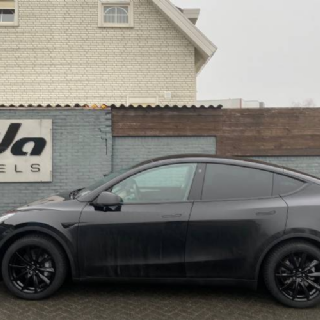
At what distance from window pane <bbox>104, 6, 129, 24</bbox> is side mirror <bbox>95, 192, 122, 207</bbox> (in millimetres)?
8305

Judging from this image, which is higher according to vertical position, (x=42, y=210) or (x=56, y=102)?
(x=56, y=102)

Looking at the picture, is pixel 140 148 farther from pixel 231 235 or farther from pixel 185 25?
pixel 185 25

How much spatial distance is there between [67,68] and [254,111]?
5.85 meters

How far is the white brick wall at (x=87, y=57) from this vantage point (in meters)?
10.5

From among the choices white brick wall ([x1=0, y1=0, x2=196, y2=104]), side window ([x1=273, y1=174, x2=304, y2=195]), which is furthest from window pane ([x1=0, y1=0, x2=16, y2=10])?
side window ([x1=273, y1=174, x2=304, y2=195])

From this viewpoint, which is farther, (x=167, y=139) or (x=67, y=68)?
(x=67, y=68)

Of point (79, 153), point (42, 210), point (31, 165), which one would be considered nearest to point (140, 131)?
point (79, 153)

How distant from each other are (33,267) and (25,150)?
3784 mm

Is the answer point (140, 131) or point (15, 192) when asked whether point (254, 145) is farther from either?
point (15, 192)

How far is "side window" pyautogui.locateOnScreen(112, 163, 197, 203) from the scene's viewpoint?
12.8 feet

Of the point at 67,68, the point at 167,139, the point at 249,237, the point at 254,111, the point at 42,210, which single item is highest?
the point at 67,68

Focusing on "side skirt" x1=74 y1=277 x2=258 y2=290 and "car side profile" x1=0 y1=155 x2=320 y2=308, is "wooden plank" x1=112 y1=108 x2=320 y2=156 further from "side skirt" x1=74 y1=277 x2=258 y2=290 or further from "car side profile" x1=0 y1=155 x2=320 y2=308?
"side skirt" x1=74 y1=277 x2=258 y2=290

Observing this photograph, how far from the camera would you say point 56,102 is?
10430 mm

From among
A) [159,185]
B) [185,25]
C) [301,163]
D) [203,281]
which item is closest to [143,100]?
[185,25]
